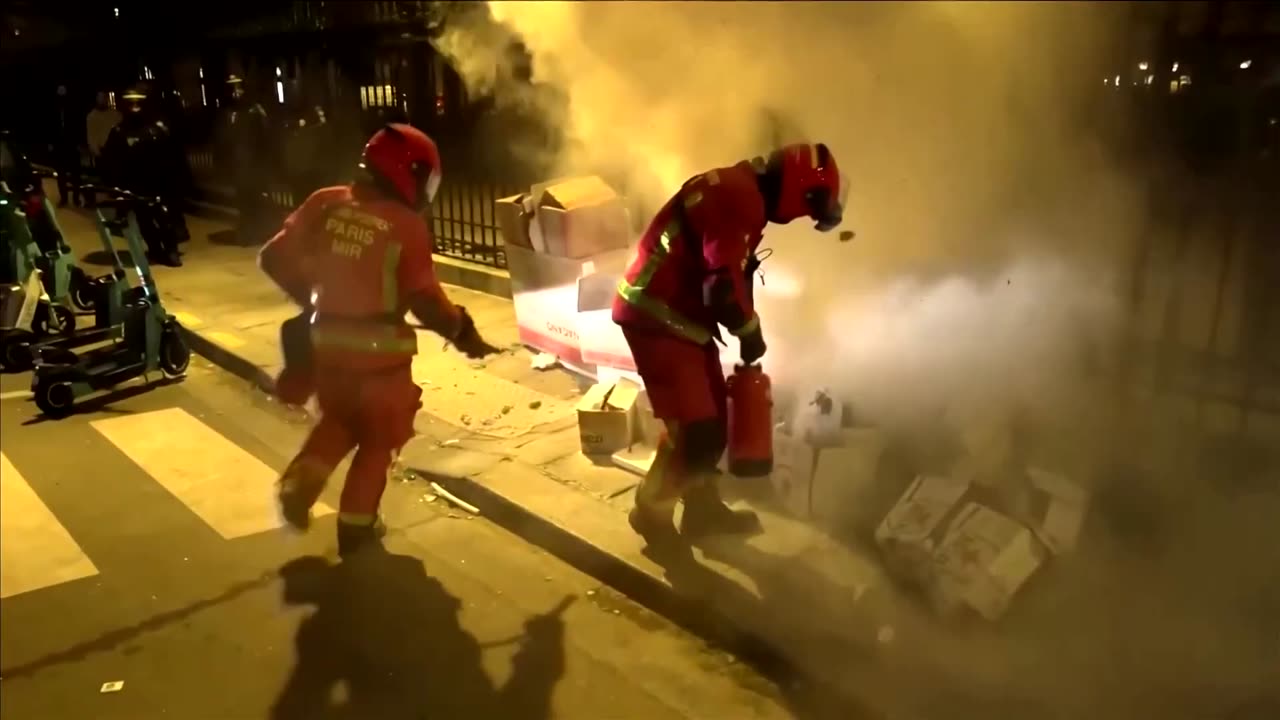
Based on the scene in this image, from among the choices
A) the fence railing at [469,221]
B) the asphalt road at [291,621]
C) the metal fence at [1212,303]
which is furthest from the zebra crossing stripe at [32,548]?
the metal fence at [1212,303]

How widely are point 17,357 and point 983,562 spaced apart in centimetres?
597

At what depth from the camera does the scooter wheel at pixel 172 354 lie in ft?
20.3

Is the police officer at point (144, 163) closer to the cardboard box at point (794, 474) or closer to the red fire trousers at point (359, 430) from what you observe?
the red fire trousers at point (359, 430)

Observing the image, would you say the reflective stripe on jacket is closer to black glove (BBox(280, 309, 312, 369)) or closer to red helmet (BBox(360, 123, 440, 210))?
red helmet (BBox(360, 123, 440, 210))

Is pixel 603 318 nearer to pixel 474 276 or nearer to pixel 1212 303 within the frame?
pixel 1212 303

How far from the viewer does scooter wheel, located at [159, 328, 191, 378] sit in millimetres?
6191

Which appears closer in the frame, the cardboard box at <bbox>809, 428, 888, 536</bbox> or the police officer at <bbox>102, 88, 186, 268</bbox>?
the cardboard box at <bbox>809, 428, 888, 536</bbox>

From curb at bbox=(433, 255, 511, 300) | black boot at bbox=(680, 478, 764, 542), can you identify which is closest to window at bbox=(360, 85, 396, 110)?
curb at bbox=(433, 255, 511, 300)

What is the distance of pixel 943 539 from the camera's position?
10.9ft

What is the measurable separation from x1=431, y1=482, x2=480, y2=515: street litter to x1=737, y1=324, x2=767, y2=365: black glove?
4.91ft

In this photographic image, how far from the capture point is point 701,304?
11.9 ft

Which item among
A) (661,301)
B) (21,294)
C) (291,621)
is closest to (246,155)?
(21,294)

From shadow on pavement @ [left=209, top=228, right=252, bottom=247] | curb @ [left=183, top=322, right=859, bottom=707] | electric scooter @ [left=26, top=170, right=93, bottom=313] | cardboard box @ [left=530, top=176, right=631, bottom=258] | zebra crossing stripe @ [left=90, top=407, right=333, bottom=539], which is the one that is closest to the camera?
curb @ [left=183, top=322, right=859, bottom=707]

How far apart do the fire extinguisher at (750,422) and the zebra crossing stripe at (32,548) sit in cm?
251
